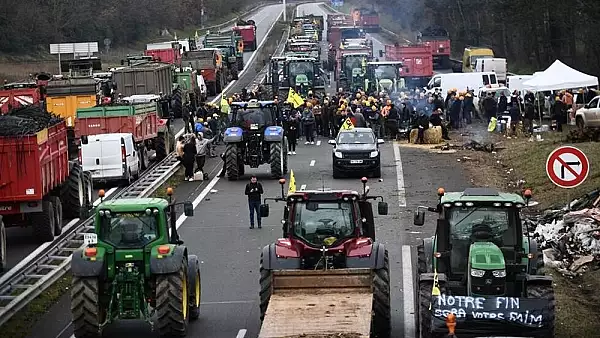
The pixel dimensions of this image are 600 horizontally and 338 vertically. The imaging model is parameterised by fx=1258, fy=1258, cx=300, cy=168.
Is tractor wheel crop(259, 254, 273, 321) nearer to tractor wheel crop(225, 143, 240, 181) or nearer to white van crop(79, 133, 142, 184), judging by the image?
white van crop(79, 133, 142, 184)

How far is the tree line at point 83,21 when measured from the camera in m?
85.2

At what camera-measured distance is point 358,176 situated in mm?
37375

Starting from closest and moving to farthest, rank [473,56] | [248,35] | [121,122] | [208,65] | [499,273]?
[499,273], [121,122], [208,65], [473,56], [248,35]

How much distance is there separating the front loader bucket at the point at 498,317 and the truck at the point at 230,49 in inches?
2541

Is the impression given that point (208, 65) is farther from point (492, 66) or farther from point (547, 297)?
point (547, 297)

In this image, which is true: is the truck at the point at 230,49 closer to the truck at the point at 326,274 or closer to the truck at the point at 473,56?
the truck at the point at 473,56

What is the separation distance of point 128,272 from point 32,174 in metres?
8.88

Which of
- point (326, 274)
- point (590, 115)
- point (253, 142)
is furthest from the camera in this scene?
point (590, 115)

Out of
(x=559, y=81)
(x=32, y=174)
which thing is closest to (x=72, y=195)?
(x=32, y=174)

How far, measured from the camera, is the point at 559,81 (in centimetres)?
4812

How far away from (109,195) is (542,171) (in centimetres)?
1193

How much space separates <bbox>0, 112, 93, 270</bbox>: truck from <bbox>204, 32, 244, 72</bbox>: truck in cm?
5016

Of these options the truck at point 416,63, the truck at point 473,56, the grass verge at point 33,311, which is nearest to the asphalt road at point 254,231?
the grass verge at point 33,311

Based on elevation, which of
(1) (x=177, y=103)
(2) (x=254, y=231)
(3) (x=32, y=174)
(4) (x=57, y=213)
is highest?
(1) (x=177, y=103)
